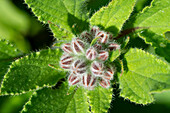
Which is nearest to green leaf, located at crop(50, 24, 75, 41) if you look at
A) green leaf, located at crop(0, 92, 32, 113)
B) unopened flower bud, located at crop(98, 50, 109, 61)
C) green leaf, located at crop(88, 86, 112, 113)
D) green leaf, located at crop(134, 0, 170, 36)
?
unopened flower bud, located at crop(98, 50, 109, 61)

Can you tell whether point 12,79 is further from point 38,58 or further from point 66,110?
point 66,110

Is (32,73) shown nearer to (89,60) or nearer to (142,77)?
(89,60)

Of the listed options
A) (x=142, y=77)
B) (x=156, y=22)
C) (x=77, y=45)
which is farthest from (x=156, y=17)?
(x=77, y=45)

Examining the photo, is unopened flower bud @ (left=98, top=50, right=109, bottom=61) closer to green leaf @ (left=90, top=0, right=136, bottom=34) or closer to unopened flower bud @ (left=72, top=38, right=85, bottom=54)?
unopened flower bud @ (left=72, top=38, right=85, bottom=54)

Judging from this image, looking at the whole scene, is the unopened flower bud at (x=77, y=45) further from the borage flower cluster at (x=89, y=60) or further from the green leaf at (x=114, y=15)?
the green leaf at (x=114, y=15)

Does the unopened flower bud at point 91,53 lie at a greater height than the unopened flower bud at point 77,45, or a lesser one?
lesser

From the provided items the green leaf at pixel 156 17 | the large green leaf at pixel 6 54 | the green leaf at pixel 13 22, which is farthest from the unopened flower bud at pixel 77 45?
the green leaf at pixel 13 22

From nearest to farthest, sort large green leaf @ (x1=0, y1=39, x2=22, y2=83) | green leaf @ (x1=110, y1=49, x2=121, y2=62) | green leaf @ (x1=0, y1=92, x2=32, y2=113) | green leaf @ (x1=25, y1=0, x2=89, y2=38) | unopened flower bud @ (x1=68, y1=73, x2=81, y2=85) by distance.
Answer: green leaf @ (x1=110, y1=49, x2=121, y2=62) → unopened flower bud @ (x1=68, y1=73, x2=81, y2=85) → green leaf @ (x1=25, y1=0, x2=89, y2=38) → large green leaf @ (x1=0, y1=39, x2=22, y2=83) → green leaf @ (x1=0, y1=92, x2=32, y2=113)

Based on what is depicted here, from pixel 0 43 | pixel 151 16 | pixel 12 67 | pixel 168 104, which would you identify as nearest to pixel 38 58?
pixel 12 67
